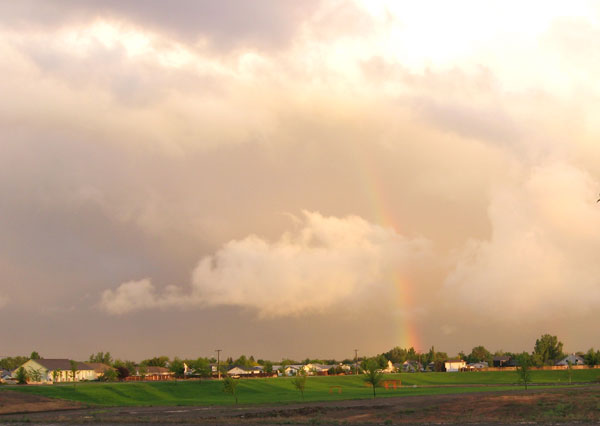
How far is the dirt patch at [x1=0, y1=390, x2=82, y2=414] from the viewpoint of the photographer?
110875 mm

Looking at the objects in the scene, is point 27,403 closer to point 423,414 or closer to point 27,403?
point 27,403

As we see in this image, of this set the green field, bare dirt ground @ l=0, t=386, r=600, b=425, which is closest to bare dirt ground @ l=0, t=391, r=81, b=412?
the green field

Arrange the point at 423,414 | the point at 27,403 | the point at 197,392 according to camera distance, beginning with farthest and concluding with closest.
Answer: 1. the point at 197,392
2. the point at 27,403
3. the point at 423,414

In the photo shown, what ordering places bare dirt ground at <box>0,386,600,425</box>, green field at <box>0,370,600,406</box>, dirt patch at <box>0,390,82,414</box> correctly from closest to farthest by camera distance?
bare dirt ground at <box>0,386,600,425</box>, dirt patch at <box>0,390,82,414</box>, green field at <box>0,370,600,406</box>

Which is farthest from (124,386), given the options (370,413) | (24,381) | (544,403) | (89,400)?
(544,403)

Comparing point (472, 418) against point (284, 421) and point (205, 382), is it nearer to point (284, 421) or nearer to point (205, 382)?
point (284, 421)

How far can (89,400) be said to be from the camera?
13012 cm

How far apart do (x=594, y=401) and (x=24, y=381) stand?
5938 inches

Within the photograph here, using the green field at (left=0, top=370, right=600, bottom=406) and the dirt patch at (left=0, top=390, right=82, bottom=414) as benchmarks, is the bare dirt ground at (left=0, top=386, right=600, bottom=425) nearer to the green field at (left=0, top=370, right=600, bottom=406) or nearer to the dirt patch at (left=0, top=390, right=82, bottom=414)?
the dirt patch at (left=0, top=390, right=82, bottom=414)

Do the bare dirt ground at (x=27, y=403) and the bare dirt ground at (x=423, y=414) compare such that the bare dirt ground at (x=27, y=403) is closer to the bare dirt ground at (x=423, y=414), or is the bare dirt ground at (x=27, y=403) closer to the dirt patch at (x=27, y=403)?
the dirt patch at (x=27, y=403)

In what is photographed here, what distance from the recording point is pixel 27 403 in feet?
384

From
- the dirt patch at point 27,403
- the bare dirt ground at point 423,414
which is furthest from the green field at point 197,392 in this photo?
the bare dirt ground at point 423,414

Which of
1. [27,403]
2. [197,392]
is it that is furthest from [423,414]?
[197,392]

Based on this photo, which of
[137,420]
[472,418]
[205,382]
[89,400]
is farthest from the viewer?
[205,382]
